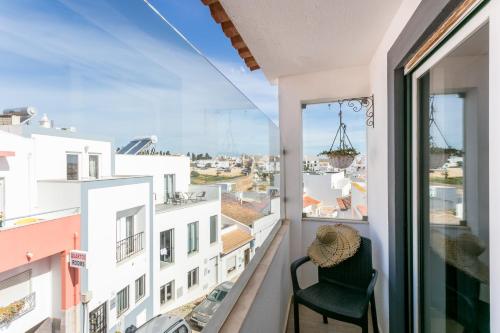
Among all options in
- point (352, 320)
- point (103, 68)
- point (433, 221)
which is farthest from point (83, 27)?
point (352, 320)

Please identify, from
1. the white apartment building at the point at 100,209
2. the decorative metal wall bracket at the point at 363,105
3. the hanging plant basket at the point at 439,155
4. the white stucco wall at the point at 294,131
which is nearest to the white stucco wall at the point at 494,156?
the hanging plant basket at the point at 439,155

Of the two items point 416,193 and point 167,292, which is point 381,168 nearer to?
point 416,193

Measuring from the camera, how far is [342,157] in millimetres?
2473

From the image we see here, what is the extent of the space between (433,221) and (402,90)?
870 millimetres

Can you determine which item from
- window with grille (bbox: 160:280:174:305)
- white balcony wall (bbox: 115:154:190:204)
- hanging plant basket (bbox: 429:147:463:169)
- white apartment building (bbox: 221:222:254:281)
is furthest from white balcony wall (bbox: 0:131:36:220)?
hanging plant basket (bbox: 429:147:463:169)

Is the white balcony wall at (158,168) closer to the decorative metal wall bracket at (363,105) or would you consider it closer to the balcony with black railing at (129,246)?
the balcony with black railing at (129,246)

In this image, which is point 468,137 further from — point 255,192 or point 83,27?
point 83,27

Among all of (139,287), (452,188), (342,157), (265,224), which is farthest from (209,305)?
(342,157)

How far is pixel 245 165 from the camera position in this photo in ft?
5.13

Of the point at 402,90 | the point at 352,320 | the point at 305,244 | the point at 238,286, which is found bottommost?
the point at 352,320

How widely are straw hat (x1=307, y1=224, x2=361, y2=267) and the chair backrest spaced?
86mm

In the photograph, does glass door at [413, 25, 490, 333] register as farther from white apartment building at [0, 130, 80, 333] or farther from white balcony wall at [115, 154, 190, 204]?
white apartment building at [0, 130, 80, 333]

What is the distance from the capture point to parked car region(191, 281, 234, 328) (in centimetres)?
86

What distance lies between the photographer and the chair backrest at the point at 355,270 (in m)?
2.18
